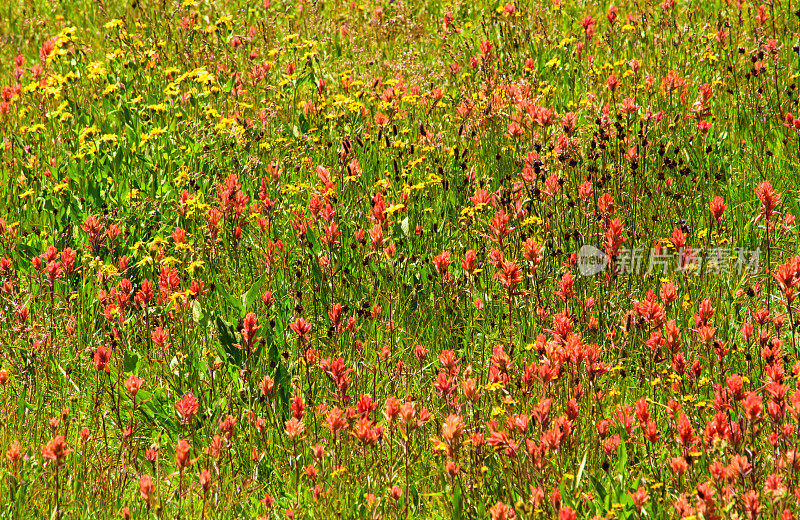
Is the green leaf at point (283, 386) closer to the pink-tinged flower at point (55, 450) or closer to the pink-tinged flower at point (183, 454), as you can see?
Result: the pink-tinged flower at point (183, 454)

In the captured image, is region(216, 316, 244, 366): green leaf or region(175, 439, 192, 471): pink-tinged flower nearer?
region(175, 439, 192, 471): pink-tinged flower

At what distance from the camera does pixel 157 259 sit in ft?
12.9

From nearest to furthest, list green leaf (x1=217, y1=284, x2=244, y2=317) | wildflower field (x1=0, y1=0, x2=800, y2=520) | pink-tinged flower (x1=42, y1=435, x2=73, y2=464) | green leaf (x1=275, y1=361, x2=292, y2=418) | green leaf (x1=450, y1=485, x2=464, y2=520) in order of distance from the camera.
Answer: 1. pink-tinged flower (x1=42, y1=435, x2=73, y2=464)
2. green leaf (x1=450, y1=485, x2=464, y2=520)
3. wildflower field (x1=0, y1=0, x2=800, y2=520)
4. green leaf (x1=275, y1=361, x2=292, y2=418)
5. green leaf (x1=217, y1=284, x2=244, y2=317)

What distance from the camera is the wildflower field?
2.44m

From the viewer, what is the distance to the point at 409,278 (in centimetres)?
385

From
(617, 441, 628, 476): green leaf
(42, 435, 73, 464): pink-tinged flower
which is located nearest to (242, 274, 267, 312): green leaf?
(42, 435, 73, 464): pink-tinged flower

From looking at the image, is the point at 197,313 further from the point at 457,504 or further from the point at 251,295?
the point at 457,504

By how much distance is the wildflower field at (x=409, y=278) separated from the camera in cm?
244

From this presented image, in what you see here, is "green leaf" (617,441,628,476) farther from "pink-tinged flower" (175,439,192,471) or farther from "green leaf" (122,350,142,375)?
"green leaf" (122,350,142,375)

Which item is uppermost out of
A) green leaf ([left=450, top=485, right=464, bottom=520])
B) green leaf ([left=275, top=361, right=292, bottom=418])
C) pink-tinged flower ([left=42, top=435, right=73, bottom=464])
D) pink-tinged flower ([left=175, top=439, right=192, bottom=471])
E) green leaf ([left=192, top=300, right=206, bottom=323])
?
pink-tinged flower ([left=42, top=435, right=73, bottom=464])

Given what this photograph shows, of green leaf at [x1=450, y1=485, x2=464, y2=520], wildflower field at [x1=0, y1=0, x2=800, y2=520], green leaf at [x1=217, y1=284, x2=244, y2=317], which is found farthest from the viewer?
green leaf at [x1=217, y1=284, x2=244, y2=317]

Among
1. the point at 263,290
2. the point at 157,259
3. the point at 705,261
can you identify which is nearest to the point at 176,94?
the point at 157,259

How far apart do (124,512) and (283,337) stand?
1185mm

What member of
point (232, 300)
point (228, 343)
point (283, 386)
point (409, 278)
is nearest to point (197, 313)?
point (232, 300)
